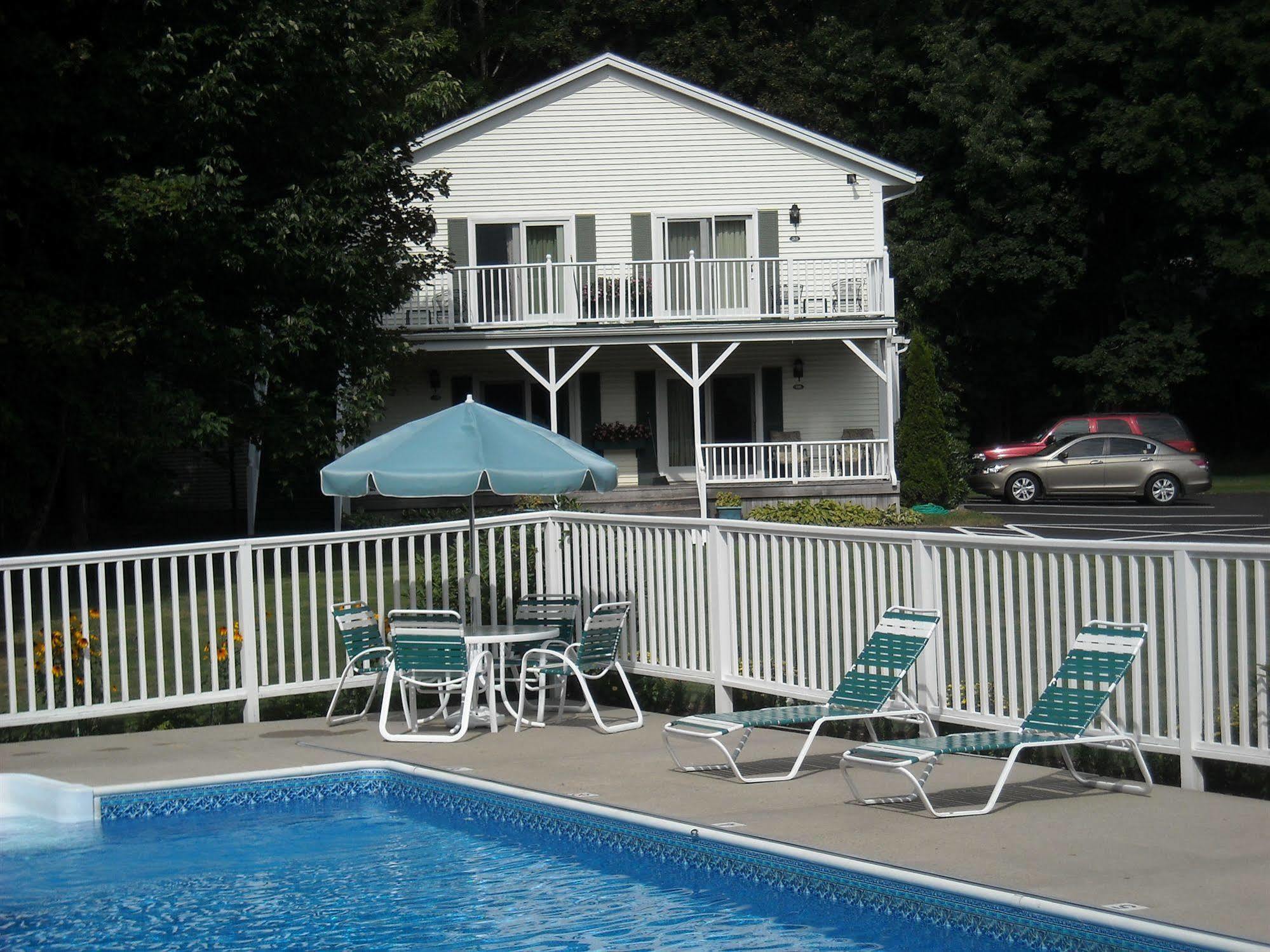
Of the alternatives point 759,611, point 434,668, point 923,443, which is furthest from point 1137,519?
point 434,668

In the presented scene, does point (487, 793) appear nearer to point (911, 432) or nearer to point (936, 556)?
point (936, 556)

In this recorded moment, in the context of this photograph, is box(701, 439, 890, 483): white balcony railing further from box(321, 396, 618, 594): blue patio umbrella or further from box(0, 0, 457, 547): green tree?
box(321, 396, 618, 594): blue patio umbrella

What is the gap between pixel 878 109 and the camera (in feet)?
129

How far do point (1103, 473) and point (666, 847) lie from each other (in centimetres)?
2274

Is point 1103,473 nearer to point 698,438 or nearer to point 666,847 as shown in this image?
point 698,438

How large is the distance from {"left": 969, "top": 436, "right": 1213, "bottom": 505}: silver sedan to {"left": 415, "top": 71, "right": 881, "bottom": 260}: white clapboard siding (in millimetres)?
5878

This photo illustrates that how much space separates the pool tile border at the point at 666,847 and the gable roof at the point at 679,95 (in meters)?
19.9

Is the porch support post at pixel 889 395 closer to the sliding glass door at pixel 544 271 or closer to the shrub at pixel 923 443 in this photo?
the shrub at pixel 923 443

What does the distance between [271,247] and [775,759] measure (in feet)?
40.4

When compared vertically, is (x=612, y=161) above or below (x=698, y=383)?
above

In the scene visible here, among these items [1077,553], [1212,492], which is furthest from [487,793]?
[1212,492]

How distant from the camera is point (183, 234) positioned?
59.6 feet

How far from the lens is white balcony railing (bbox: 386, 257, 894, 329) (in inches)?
993

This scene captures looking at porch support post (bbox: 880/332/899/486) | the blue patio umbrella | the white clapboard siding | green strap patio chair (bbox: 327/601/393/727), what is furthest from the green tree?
porch support post (bbox: 880/332/899/486)
